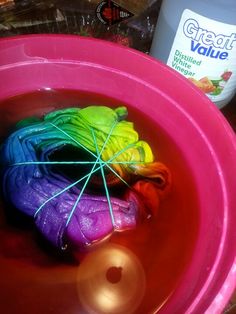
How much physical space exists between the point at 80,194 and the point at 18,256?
11 centimetres

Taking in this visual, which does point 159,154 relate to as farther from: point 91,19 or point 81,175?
point 91,19

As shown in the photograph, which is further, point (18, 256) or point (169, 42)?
point (169, 42)

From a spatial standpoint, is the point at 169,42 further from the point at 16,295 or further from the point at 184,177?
the point at 16,295

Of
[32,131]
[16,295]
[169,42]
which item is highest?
[169,42]

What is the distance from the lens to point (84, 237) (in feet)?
1.53

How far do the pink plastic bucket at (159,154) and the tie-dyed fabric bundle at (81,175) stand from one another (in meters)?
0.03

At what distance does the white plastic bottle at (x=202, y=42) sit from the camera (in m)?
0.51

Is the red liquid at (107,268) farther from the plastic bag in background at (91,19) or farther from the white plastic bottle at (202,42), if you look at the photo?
the plastic bag in background at (91,19)

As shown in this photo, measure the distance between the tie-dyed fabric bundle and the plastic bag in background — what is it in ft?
0.80

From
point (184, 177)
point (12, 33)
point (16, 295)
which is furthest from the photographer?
point (12, 33)

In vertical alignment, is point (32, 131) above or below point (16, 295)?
above

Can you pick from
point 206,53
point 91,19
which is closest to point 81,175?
point 206,53

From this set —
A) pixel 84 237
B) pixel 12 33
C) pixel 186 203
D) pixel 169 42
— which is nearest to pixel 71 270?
pixel 84 237

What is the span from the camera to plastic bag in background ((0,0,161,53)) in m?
0.74
